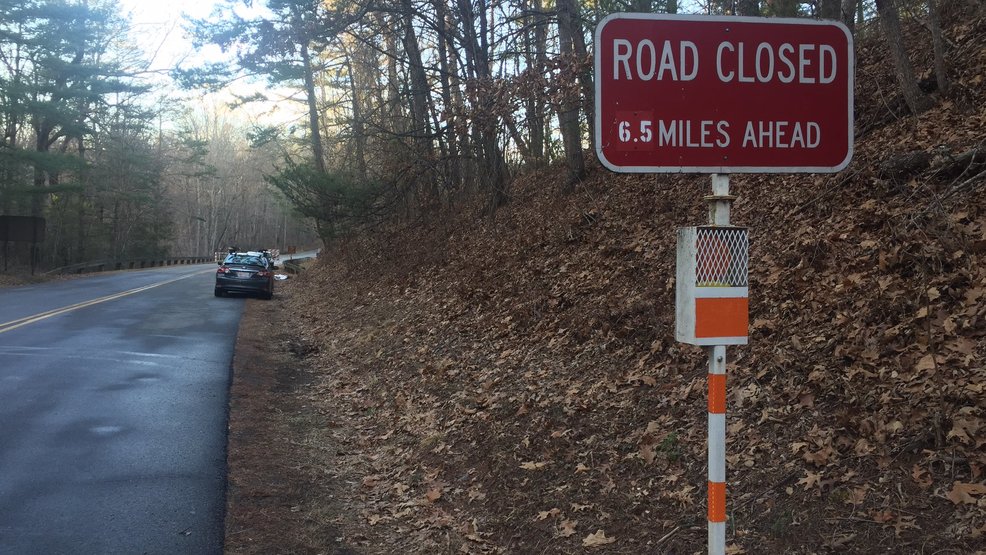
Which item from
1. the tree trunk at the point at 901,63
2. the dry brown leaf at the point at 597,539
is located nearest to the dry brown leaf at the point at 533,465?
the dry brown leaf at the point at 597,539

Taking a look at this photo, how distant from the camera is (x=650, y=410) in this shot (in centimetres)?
643

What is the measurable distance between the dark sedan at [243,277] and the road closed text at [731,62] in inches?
934

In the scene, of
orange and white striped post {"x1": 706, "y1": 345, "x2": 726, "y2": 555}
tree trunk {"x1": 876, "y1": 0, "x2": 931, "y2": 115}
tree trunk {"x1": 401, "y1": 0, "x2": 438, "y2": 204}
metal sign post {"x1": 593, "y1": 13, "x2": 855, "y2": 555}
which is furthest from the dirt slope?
tree trunk {"x1": 401, "y1": 0, "x2": 438, "y2": 204}

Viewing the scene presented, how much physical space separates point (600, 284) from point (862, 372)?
16.3ft

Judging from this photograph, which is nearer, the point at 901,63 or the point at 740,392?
the point at 740,392

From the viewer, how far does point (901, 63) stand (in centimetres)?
896

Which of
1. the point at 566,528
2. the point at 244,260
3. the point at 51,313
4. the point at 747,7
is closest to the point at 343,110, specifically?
the point at 244,260

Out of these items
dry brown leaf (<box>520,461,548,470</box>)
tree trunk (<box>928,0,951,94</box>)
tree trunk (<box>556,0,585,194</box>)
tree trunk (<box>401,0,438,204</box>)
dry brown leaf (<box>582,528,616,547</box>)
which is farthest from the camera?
tree trunk (<box>401,0,438,204</box>)

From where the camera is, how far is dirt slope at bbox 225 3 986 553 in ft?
15.0

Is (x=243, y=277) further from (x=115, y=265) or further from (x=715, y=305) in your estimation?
(x=115, y=265)

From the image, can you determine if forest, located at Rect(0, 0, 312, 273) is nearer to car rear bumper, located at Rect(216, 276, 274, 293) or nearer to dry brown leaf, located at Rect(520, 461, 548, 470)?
car rear bumper, located at Rect(216, 276, 274, 293)

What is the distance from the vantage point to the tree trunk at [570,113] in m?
12.5

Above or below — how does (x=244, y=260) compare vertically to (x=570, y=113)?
below

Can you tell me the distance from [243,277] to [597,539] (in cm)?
2220
